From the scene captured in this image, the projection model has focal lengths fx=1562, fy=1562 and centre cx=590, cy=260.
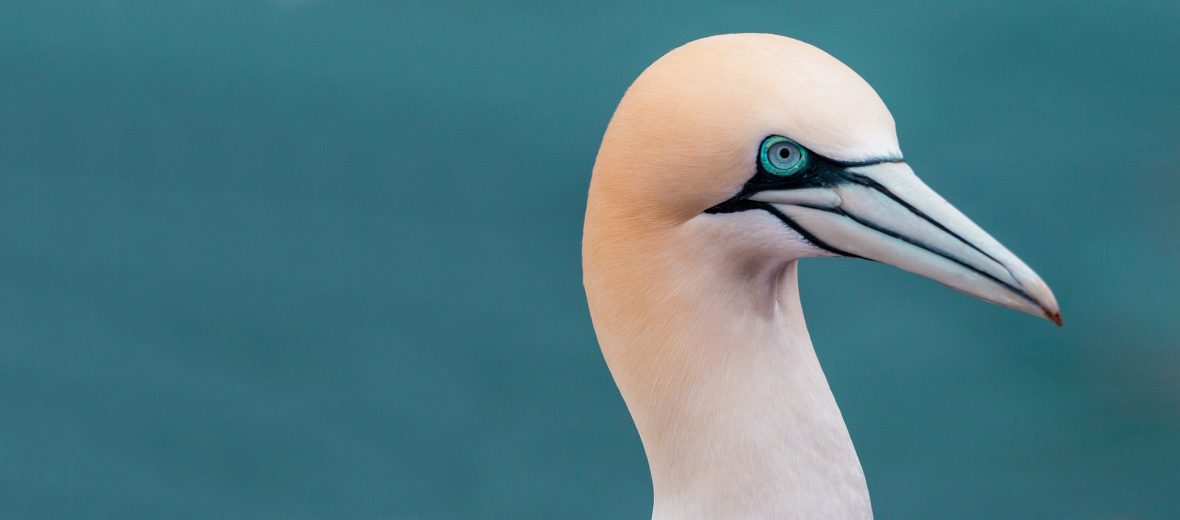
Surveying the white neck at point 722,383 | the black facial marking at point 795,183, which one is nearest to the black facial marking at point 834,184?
the black facial marking at point 795,183

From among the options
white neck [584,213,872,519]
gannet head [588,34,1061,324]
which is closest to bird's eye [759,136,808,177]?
gannet head [588,34,1061,324]

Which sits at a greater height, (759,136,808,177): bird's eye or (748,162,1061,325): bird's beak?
(759,136,808,177): bird's eye

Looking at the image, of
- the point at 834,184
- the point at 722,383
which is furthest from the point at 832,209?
the point at 722,383

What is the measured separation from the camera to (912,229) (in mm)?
2627

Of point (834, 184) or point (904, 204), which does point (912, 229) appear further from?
point (834, 184)

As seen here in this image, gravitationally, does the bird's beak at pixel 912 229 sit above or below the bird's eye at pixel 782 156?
below

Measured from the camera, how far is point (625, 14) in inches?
209

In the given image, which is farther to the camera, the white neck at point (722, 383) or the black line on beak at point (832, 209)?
the white neck at point (722, 383)

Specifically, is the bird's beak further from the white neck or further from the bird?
the white neck

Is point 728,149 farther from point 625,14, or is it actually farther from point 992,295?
point 625,14

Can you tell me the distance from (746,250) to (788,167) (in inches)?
7.8

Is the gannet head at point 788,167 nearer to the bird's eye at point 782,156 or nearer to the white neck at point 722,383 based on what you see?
the bird's eye at point 782,156

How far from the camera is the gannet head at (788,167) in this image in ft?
8.38

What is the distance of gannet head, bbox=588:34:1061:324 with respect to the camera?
255 centimetres
